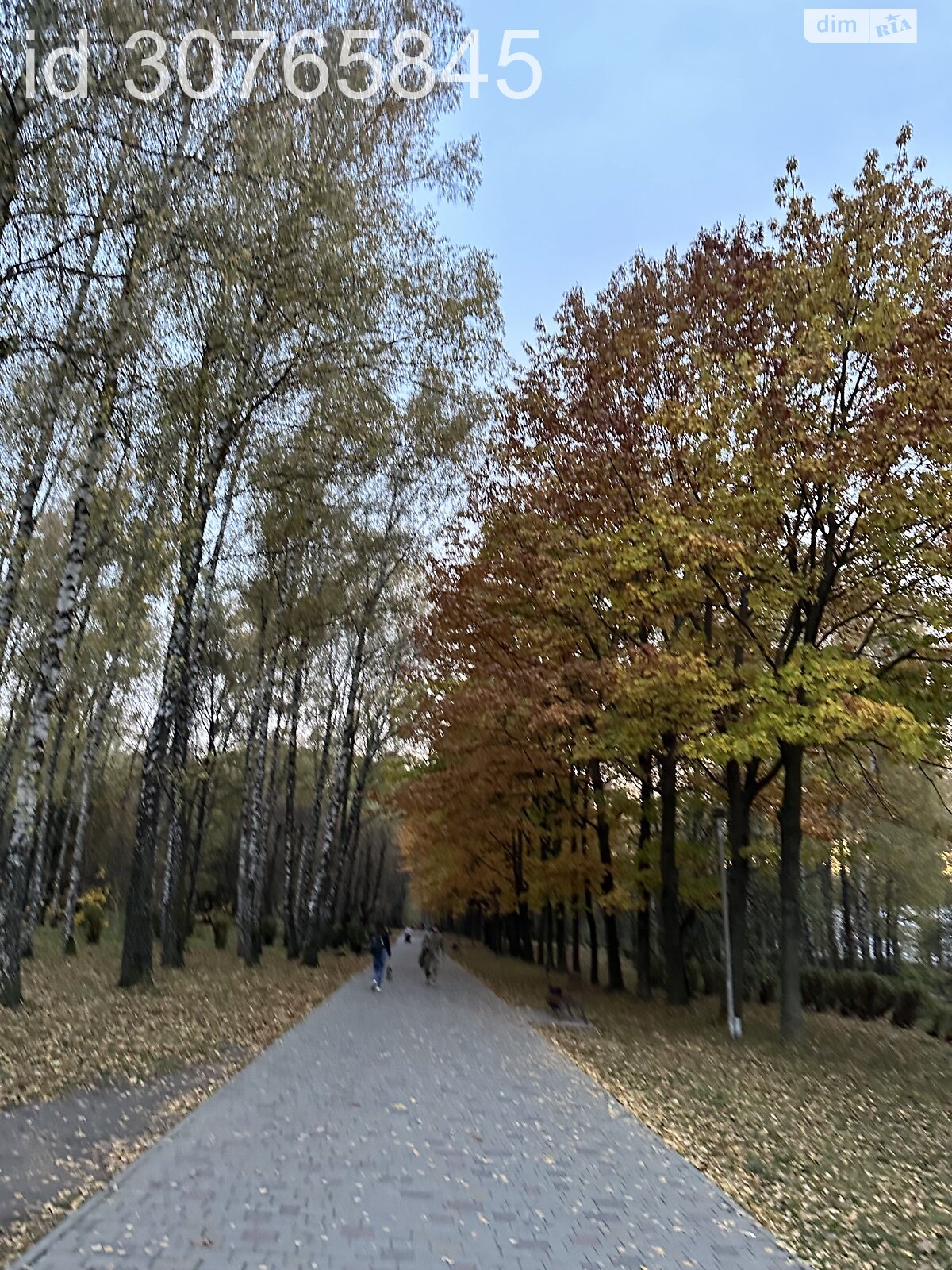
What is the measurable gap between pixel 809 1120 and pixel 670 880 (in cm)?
863

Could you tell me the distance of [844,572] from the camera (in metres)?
13.8

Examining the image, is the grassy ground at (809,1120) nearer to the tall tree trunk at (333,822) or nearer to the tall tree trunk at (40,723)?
the tall tree trunk at (40,723)

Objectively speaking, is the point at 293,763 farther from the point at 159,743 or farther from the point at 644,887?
the point at 159,743

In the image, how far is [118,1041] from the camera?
31.8ft

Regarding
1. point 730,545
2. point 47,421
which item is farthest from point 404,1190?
point 47,421

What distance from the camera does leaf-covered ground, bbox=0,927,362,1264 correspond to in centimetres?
551

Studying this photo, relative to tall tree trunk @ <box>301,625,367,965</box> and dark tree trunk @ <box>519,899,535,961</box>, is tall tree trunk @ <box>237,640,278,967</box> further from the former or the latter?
dark tree trunk @ <box>519,899,535,961</box>

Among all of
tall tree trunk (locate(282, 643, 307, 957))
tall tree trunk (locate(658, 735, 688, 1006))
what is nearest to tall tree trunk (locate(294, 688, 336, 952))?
tall tree trunk (locate(282, 643, 307, 957))

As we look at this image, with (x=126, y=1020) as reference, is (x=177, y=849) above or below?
above

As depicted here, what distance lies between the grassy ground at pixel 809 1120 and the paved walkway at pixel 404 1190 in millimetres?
466

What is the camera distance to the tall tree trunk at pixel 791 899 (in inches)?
528

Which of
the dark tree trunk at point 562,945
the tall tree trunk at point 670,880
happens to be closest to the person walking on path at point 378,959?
the tall tree trunk at point 670,880

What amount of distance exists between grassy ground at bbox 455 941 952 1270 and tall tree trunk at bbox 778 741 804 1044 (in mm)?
459

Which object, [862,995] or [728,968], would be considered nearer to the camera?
[728,968]
